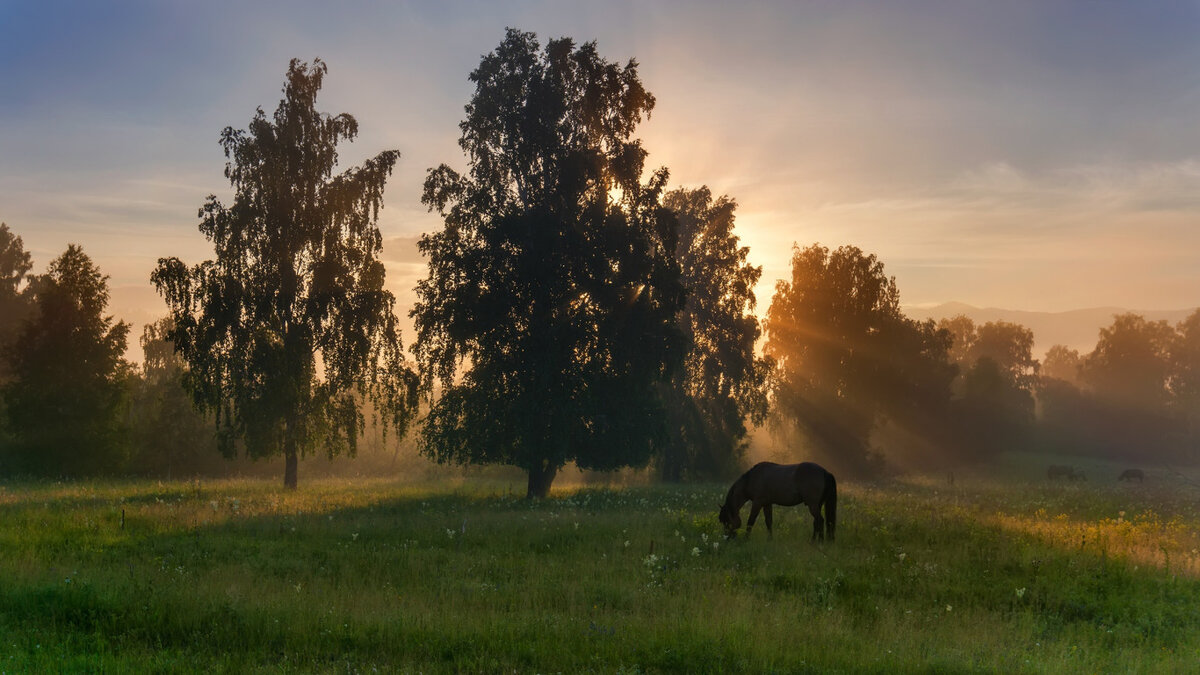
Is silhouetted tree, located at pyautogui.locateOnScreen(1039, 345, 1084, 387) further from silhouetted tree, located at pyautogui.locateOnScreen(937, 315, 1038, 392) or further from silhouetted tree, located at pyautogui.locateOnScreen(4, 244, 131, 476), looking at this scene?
silhouetted tree, located at pyautogui.locateOnScreen(4, 244, 131, 476)

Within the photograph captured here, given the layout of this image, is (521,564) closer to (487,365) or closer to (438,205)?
(487,365)

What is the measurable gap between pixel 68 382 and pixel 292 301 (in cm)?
1746

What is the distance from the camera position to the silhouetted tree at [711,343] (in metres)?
46.2

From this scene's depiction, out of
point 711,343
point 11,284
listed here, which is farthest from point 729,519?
point 11,284

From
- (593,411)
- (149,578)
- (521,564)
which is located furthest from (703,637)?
(593,411)

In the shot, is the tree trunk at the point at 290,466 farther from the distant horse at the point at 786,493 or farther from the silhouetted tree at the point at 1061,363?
the silhouetted tree at the point at 1061,363

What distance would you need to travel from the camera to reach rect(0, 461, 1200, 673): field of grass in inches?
357

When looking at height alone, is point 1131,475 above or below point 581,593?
below

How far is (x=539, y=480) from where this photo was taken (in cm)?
3036

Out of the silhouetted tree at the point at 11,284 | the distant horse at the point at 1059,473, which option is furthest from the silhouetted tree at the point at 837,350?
the silhouetted tree at the point at 11,284

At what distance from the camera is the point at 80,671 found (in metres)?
8.18

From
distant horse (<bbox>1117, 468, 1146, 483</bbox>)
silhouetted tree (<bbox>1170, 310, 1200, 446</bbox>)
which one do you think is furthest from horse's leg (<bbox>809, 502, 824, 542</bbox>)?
silhouetted tree (<bbox>1170, 310, 1200, 446</bbox>)

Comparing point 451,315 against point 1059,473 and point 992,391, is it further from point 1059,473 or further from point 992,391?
point 992,391

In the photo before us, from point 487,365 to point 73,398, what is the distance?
26565mm
